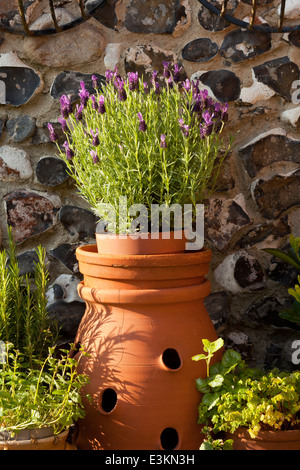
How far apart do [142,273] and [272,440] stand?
0.63m

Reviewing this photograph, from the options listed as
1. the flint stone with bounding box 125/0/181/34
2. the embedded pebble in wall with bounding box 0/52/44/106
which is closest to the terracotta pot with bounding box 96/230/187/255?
the embedded pebble in wall with bounding box 0/52/44/106

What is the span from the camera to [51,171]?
7.01ft

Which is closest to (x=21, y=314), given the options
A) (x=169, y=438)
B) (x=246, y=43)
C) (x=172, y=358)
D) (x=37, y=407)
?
(x=37, y=407)

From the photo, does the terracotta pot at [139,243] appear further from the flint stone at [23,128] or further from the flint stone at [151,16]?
the flint stone at [151,16]

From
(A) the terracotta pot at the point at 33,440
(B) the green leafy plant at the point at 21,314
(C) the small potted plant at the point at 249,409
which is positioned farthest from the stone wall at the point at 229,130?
(A) the terracotta pot at the point at 33,440

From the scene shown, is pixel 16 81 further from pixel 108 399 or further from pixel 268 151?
pixel 108 399

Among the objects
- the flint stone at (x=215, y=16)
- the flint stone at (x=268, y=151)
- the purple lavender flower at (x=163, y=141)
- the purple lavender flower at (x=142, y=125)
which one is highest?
the flint stone at (x=215, y=16)

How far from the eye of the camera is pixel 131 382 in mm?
1663

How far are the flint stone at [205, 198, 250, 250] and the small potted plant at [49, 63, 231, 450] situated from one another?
0.27m

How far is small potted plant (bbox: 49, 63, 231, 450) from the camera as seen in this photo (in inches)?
65.6

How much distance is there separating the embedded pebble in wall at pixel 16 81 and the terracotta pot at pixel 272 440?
1436 millimetres

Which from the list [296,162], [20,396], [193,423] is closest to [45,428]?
[20,396]

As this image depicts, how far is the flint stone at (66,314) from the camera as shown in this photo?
2.13 meters
